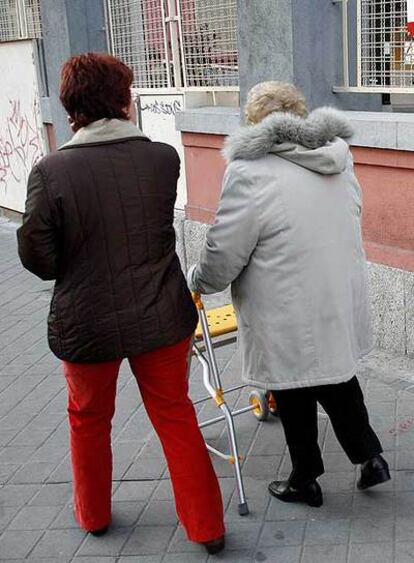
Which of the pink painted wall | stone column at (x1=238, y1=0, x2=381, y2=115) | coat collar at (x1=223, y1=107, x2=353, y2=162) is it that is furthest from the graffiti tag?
coat collar at (x1=223, y1=107, x2=353, y2=162)

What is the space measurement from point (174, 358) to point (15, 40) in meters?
7.59

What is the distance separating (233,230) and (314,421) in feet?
2.90

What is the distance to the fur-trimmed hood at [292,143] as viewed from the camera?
2.94 m

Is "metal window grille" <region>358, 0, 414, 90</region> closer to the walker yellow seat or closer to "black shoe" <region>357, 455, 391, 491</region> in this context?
the walker yellow seat

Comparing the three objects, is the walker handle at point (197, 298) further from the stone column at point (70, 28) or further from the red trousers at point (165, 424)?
the stone column at point (70, 28)

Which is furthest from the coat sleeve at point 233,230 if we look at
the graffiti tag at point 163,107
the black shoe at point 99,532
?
the graffiti tag at point 163,107

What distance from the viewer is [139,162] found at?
2.89 meters

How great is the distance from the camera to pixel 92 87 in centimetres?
283

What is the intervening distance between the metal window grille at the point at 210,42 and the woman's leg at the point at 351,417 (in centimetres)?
393

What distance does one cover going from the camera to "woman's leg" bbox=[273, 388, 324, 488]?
326 centimetres

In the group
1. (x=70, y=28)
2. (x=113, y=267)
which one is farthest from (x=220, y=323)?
(x=70, y=28)

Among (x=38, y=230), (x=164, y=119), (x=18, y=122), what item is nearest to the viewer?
(x=38, y=230)

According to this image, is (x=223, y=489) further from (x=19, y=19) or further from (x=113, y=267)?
(x=19, y=19)

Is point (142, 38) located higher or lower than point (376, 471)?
higher
